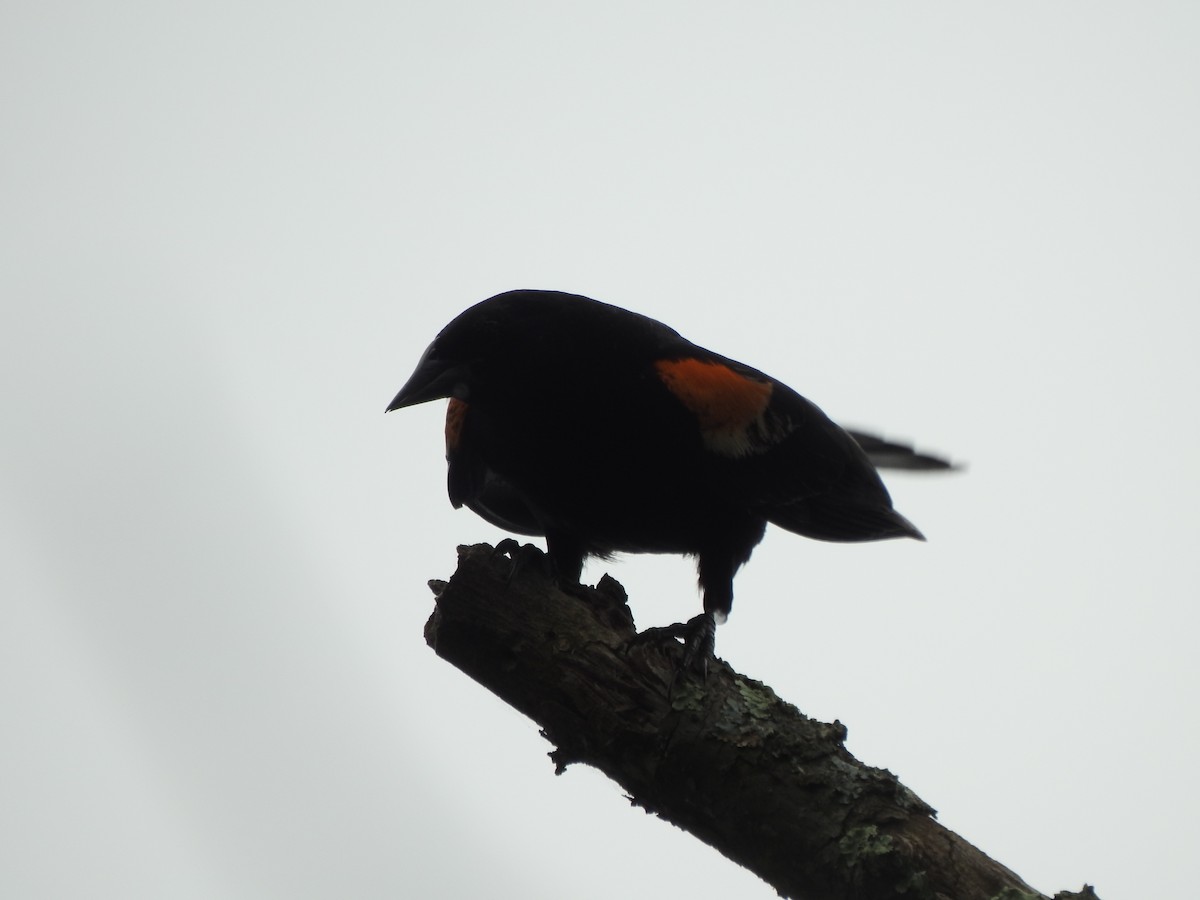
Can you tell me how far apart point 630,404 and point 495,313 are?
59 cm

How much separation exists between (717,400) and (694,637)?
103cm

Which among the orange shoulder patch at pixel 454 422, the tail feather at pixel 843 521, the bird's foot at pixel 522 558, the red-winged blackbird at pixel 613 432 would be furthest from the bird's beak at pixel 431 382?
the tail feather at pixel 843 521

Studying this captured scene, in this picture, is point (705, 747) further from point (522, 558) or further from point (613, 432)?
point (613, 432)

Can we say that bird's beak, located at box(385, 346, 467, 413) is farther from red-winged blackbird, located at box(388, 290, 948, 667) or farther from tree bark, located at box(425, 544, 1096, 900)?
tree bark, located at box(425, 544, 1096, 900)

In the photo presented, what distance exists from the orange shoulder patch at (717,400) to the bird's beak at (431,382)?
749 millimetres

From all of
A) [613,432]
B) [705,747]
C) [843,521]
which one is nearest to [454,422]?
[613,432]

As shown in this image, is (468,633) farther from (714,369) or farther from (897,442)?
(897,442)

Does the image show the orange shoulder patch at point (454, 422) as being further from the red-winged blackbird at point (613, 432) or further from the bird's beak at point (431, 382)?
the bird's beak at point (431, 382)

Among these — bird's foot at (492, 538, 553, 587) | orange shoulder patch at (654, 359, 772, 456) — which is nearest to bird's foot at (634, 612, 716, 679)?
bird's foot at (492, 538, 553, 587)

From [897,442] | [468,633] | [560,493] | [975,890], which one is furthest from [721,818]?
[897,442]

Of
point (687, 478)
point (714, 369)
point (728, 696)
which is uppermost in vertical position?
point (714, 369)

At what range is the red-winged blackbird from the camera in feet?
12.8

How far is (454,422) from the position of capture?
4.36 meters

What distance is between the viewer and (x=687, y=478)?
4062 mm
